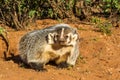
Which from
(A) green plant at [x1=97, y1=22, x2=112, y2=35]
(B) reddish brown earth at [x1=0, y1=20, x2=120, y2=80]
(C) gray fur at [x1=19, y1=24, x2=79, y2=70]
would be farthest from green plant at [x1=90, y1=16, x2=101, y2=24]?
(C) gray fur at [x1=19, y1=24, x2=79, y2=70]

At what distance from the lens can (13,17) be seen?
8969 mm

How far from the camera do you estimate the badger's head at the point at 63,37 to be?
6473 millimetres

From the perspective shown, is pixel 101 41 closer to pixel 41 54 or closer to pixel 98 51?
pixel 98 51

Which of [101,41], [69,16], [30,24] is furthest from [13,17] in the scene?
[101,41]

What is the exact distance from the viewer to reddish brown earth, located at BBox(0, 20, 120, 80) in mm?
6297

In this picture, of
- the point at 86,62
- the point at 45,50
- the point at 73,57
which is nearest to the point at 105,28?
the point at 86,62

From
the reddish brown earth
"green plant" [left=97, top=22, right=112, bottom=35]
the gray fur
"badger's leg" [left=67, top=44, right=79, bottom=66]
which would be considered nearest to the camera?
the reddish brown earth

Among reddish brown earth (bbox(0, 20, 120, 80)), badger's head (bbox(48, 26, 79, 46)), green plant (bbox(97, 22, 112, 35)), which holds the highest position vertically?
badger's head (bbox(48, 26, 79, 46))

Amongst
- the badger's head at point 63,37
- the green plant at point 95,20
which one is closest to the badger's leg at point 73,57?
the badger's head at point 63,37

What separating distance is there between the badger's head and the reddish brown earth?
445 millimetres

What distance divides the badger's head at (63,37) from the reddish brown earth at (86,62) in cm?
44

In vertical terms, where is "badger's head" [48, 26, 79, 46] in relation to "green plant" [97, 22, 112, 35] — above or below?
above

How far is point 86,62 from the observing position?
23.7 feet

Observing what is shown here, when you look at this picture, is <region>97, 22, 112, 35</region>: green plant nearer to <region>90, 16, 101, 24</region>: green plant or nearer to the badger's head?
<region>90, 16, 101, 24</region>: green plant
